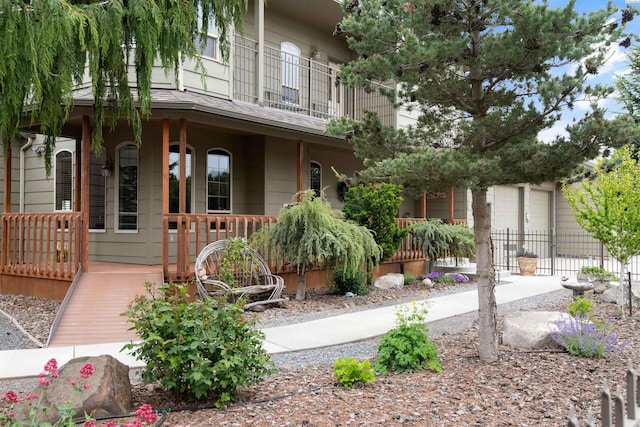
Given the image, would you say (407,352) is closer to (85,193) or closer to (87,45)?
(87,45)

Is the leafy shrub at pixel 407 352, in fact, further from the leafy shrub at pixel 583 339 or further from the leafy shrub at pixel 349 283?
the leafy shrub at pixel 349 283

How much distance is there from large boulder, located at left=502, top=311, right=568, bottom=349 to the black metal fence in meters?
11.4

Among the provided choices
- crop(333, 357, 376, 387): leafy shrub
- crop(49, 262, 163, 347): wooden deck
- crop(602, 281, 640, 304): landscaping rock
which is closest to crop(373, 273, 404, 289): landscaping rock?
crop(602, 281, 640, 304): landscaping rock

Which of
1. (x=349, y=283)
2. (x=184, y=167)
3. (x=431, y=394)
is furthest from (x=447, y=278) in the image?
(x=431, y=394)

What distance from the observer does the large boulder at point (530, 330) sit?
5.64 m

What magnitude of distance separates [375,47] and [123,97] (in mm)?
2550

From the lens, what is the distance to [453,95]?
17.8ft

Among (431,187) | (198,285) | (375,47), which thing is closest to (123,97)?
(375,47)

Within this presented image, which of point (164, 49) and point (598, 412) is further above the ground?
point (164, 49)

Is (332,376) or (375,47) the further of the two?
(375,47)

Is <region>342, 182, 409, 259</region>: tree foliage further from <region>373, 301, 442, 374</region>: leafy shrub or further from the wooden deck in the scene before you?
<region>373, 301, 442, 374</region>: leafy shrub

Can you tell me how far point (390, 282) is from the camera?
1144cm

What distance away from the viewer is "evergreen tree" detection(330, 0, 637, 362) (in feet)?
15.1

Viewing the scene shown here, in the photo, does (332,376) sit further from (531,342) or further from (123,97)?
(123,97)
